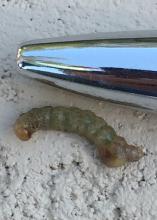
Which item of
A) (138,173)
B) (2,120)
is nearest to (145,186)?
(138,173)

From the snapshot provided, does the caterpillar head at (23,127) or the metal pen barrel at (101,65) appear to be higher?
the metal pen barrel at (101,65)

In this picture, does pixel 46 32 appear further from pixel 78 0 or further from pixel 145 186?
pixel 145 186

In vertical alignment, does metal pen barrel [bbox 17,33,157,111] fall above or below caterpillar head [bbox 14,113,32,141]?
above
